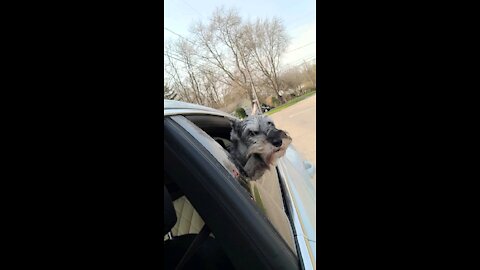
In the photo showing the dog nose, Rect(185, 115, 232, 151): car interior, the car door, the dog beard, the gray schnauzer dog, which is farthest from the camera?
the dog nose

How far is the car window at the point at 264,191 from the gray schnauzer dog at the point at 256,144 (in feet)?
0.26

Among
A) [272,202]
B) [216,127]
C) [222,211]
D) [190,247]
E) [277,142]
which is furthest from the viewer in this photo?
[277,142]

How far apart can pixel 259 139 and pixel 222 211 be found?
1.03 metres

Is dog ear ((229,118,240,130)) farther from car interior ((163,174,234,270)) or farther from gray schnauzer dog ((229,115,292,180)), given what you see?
car interior ((163,174,234,270))

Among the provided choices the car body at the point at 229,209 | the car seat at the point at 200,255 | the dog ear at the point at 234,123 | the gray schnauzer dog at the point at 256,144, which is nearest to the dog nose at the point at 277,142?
the gray schnauzer dog at the point at 256,144

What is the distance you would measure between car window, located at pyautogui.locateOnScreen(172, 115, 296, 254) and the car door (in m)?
0.11

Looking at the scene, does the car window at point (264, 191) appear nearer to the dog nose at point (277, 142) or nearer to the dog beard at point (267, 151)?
the dog beard at point (267, 151)

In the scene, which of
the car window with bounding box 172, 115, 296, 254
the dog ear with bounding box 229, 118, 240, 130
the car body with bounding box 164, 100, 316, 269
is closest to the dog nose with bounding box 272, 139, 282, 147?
the dog ear with bounding box 229, 118, 240, 130

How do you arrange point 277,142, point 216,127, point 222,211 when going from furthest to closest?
point 277,142 < point 216,127 < point 222,211

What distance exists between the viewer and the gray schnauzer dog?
173cm

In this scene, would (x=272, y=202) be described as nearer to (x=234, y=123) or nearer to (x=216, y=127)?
(x=216, y=127)

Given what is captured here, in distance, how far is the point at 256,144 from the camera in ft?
6.48

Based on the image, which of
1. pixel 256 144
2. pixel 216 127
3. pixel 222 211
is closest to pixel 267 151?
pixel 256 144
